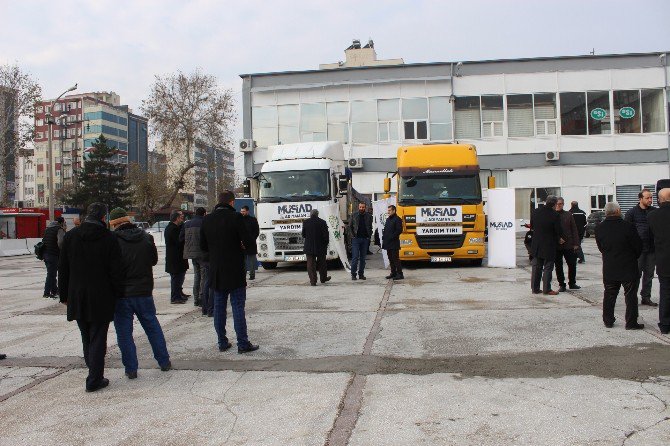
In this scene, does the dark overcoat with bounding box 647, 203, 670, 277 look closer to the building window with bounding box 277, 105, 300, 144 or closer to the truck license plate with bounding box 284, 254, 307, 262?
the truck license plate with bounding box 284, 254, 307, 262

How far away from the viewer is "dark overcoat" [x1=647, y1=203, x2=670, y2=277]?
290 inches

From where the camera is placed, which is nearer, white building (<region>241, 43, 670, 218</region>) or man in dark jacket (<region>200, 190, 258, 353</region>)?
man in dark jacket (<region>200, 190, 258, 353</region>)

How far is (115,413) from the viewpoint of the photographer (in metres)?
5.08

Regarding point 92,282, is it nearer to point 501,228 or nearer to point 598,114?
point 501,228

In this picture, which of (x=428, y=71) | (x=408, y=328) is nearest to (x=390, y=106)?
(x=428, y=71)

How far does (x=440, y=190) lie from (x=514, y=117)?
68.5 feet

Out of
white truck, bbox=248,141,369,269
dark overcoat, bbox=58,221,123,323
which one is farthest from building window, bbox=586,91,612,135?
dark overcoat, bbox=58,221,123,323

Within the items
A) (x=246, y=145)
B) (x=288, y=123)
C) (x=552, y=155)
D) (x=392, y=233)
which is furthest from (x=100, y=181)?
(x=392, y=233)

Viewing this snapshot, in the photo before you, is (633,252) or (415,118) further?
(415,118)

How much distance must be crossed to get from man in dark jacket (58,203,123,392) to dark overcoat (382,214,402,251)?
8928 millimetres

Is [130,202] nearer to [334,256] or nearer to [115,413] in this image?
[334,256]

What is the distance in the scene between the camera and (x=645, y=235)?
9305 millimetres

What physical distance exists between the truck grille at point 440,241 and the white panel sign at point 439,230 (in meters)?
0.08

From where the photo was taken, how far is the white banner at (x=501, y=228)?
1648 centimetres
